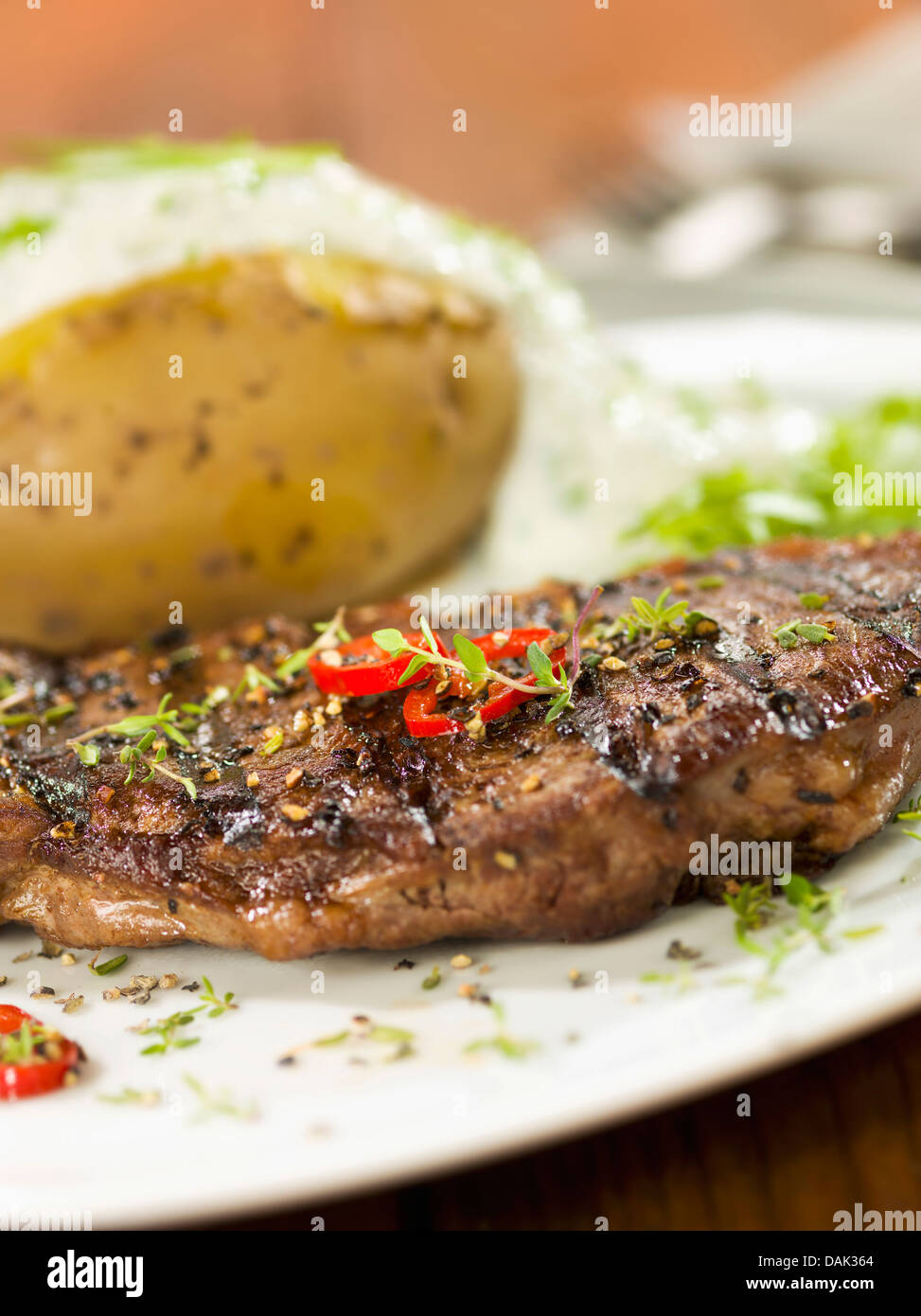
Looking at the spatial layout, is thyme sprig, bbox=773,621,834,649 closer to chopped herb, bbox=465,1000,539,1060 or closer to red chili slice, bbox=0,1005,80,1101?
chopped herb, bbox=465,1000,539,1060

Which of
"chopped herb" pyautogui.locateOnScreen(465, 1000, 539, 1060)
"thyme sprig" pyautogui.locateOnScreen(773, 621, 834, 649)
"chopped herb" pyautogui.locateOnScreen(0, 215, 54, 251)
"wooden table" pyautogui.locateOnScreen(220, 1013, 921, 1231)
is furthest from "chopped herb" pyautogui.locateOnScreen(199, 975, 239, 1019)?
"chopped herb" pyautogui.locateOnScreen(0, 215, 54, 251)

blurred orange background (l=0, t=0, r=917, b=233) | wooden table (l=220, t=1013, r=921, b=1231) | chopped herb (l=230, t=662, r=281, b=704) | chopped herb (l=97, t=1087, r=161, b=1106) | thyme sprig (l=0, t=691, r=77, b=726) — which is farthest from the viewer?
blurred orange background (l=0, t=0, r=917, b=233)

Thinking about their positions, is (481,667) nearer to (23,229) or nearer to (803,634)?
(803,634)

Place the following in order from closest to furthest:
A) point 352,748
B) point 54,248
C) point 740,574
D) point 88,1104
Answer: point 88,1104 < point 352,748 < point 740,574 < point 54,248

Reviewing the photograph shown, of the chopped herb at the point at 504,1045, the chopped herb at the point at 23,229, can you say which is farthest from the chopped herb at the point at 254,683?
the chopped herb at the point at 23,229

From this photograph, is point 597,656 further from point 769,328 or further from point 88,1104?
point 769,328

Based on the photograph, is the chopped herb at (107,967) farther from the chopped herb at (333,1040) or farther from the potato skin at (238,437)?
the potato skin at (238,437)
